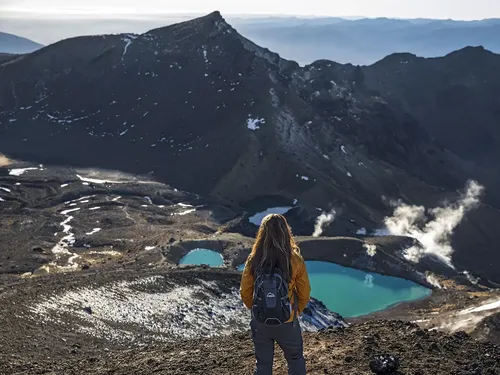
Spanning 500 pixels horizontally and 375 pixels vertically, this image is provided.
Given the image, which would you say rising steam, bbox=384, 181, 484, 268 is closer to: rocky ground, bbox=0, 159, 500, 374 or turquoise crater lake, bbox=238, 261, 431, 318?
rocky ground, bbox=0, 159, 500, 374

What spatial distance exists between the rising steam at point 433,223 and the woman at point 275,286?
88.7 m

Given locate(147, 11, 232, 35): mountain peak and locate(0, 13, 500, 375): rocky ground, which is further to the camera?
locate(147, 11, 232, 35): mountain peak

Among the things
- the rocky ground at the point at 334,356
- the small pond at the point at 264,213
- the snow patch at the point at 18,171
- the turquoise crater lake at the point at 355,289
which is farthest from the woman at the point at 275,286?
the snow patch at the point at 18,171

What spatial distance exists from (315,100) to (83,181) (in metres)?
71.2

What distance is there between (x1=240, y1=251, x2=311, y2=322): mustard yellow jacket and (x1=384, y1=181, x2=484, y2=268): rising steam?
8870 centimetres

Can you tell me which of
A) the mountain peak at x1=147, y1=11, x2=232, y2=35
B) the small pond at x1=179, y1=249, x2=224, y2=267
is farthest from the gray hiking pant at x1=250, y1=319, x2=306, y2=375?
the mountain peak at x1=147, y1=11, x2=232, y2=35

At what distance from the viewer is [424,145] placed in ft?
521

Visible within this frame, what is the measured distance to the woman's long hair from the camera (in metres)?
10.4

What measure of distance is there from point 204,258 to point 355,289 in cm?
2071

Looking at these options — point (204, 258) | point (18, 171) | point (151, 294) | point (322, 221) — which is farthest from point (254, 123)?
point (151, 294)

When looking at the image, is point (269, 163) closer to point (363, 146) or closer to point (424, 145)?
point (363, 146)

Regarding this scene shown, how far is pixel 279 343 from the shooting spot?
10.9 metres

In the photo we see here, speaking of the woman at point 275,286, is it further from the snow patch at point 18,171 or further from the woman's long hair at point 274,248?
the snow patch at point 18,171

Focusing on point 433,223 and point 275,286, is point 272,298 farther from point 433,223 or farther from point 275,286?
point 433,223
